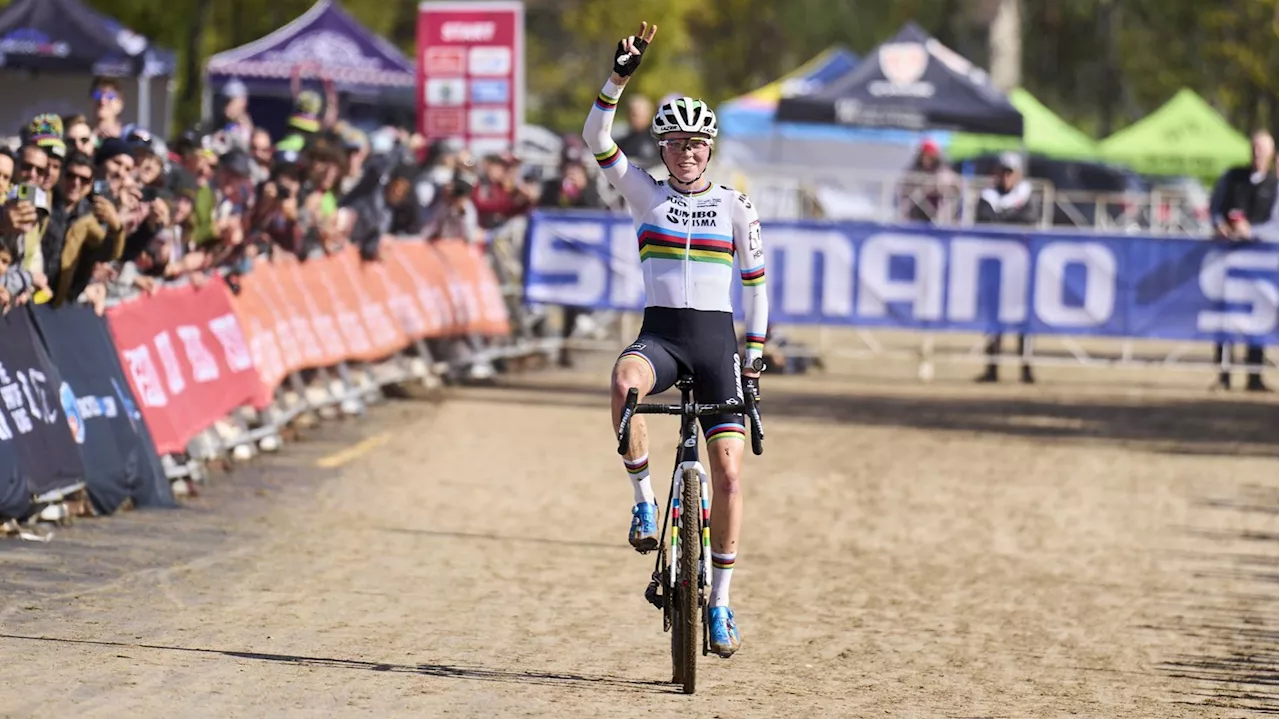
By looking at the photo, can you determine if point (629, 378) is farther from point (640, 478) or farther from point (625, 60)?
point (625, 60)

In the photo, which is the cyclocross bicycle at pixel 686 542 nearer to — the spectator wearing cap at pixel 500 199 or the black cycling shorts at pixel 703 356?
the black cycling shorts at pixel 703 356

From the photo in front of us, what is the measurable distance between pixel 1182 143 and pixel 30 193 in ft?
120

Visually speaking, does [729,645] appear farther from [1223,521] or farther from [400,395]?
[400,395]

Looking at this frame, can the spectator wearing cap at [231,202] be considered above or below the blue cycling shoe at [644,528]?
above

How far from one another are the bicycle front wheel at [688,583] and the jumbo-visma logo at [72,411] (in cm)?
466

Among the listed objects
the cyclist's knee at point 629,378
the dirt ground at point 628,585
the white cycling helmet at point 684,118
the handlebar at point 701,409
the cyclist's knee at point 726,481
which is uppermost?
the white cycling helmet at point 684,118

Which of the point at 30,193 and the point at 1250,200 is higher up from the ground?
the point at 30,193

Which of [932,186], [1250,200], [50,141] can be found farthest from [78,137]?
[932,186]

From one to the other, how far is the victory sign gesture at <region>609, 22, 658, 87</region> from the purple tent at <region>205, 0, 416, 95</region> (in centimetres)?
2660

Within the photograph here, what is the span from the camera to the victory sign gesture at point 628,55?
342 inches

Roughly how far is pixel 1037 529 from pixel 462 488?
12.4 feet

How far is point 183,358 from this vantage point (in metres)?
14.0

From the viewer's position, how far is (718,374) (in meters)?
9.04

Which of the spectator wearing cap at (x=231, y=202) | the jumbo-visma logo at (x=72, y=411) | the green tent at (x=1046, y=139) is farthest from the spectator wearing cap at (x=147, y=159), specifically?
the green tent at (x=1046, y=139)
